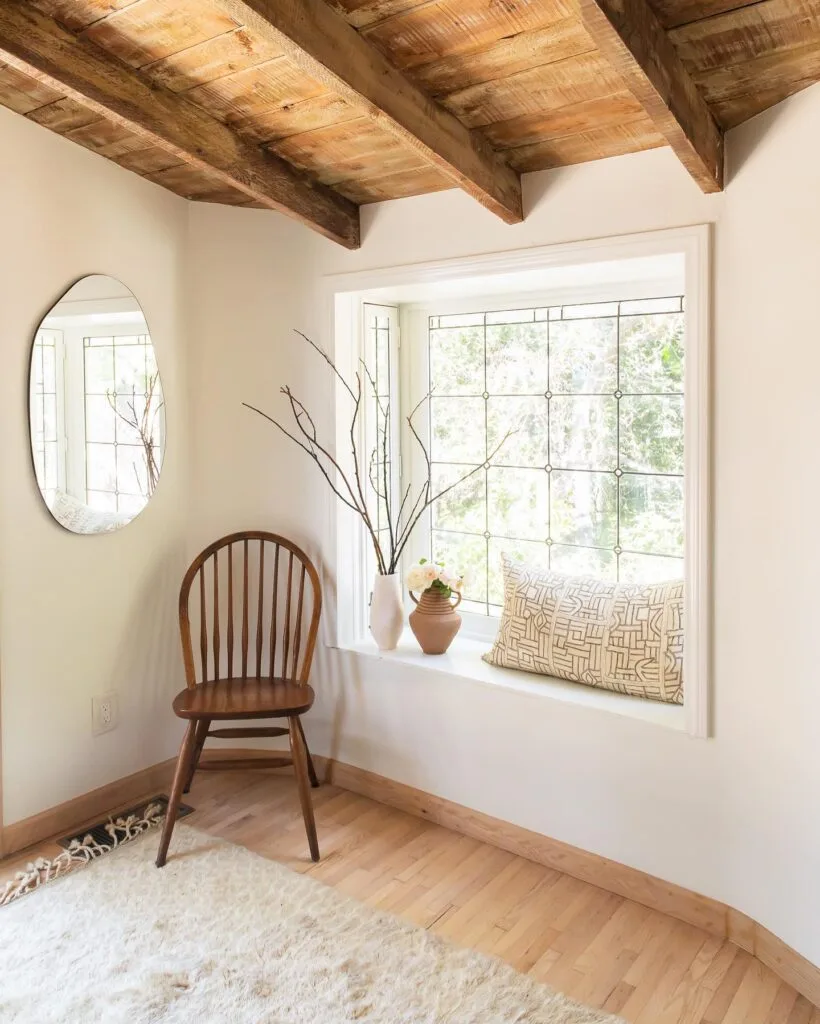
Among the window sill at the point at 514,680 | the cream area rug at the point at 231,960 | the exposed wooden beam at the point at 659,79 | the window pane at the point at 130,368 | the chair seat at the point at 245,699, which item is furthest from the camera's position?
the window pane at the point at 130,368

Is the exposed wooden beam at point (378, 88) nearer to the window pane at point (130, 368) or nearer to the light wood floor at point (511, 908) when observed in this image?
the window pane at point (130, 368)

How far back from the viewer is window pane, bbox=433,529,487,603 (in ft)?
11.1

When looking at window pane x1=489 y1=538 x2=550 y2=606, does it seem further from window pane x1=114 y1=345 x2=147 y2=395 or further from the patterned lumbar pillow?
window pane x1=114 y1=345 x2=147 y2=395

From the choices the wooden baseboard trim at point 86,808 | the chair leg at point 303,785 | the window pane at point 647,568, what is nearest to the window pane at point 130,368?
the chair leg at point 303,785

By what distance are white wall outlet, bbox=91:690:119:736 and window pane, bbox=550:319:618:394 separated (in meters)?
1.93

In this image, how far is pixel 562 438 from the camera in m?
3.10

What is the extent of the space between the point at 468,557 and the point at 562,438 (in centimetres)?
62

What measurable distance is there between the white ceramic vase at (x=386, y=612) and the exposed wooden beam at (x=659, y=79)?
1.63 metres

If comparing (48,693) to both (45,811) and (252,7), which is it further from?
(252,7)

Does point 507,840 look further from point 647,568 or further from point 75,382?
point 75,382

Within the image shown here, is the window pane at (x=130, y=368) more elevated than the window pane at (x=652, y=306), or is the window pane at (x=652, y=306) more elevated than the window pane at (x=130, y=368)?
the window pane at (x=652, y=306)

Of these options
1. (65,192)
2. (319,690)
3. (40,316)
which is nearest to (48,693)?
(319,690)

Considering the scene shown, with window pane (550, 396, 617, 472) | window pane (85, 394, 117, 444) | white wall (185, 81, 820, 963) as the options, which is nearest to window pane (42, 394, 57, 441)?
window pane (85, 394, 117, 444)

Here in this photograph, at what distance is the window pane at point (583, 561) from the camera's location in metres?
3.04
